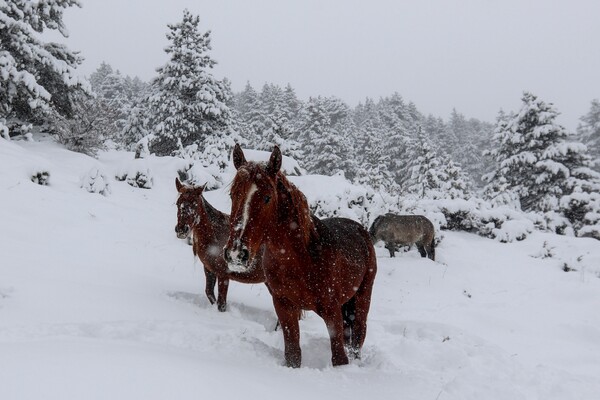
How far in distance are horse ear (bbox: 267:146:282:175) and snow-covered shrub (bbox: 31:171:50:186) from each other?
393 inches

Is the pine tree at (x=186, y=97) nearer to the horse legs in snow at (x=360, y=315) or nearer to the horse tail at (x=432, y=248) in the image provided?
the horse tail at (x=432, y=248)

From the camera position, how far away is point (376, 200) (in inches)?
553

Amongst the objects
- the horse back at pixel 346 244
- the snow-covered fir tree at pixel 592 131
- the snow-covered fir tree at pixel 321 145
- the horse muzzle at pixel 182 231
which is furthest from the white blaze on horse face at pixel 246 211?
the snow-covered fir tree at pixel 592 131

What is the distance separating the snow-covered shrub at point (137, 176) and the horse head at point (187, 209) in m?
9.33

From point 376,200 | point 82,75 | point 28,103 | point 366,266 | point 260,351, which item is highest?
point 82,75

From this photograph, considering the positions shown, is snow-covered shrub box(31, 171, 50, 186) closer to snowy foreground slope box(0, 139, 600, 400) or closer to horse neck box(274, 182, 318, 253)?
snowy foreground slope box(0, 139, 600, 400)

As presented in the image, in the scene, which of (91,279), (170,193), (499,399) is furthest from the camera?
(170,193)

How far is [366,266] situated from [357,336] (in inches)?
30.9

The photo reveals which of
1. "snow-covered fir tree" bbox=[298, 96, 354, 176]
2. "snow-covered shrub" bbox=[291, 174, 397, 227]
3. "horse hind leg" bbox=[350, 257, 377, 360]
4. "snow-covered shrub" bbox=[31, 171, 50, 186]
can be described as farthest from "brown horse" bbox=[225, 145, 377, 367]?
"snow-covered fir tree" bbox=[298, 96, 354, 176]

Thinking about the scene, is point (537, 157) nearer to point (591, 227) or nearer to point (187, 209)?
point (591, 227)

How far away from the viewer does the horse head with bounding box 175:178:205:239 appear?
609cm

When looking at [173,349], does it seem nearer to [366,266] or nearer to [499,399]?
[366,266]

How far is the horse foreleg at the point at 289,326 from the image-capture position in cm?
377

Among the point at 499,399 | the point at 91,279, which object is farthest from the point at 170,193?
the point at 499,399
